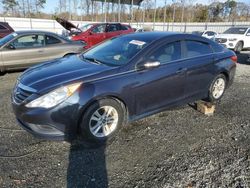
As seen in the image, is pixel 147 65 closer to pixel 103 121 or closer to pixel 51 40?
pixel 103 121

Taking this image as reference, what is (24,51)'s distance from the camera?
8156 mm

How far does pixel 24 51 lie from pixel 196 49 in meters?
5.59

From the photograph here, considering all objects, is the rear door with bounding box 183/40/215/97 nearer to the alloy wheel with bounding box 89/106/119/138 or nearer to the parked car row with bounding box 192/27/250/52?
the alloy wheel with bounding box 89/106/119/138

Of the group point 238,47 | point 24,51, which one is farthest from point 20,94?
point 238,47

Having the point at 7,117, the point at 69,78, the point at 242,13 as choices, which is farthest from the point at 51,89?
the point at 242,13

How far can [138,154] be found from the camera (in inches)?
140

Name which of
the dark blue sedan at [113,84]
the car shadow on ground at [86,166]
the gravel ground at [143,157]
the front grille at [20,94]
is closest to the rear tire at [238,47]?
the dark blue sedan at [113,84]

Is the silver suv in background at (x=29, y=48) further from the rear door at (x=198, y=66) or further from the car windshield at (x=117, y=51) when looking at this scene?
the rear door at (x=198, y=66)

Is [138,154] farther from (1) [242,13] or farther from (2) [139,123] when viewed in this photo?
(1) [242,13]

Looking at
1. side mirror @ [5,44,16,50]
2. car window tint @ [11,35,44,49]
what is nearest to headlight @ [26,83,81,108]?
side mirror @ [5,44,16,50]

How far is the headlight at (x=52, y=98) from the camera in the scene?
11.0 feet

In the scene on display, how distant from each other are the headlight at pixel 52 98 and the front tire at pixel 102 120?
38 centimetres

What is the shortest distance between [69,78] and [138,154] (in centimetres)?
142

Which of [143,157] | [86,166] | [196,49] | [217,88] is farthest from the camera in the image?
[217,88]
